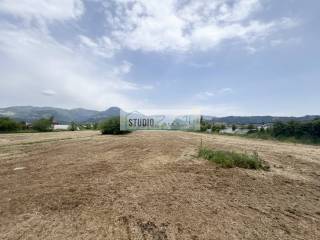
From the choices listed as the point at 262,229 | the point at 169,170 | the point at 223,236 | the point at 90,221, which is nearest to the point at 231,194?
the point at 262,229

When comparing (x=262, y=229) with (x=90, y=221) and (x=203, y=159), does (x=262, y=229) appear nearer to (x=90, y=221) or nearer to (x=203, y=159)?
(x=90, y=221)

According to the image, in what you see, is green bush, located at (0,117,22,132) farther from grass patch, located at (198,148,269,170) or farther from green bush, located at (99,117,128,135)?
grass patch, located at (198,148,269,170)

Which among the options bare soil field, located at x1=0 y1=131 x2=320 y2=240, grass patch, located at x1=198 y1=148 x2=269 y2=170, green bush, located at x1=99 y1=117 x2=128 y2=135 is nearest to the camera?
bare soil field, located at x1=0 y1=131 x2=320 y2=240

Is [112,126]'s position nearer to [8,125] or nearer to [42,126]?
[42,126]

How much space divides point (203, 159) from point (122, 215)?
14.8 ft

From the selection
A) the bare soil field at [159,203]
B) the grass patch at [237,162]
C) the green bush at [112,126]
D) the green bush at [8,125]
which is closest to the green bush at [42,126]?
the green bush at [8,125]

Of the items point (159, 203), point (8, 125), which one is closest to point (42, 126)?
point (8, 125)

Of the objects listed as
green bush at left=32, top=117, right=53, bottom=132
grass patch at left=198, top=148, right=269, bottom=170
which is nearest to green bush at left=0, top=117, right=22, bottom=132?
green bush at left=32, top=117, right=53, bottom=132

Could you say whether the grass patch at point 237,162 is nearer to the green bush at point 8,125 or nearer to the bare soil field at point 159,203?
the bare soil field at point 159,203

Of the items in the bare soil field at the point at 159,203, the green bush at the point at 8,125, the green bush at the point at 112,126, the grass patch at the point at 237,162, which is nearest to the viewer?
the bare soil field at the point at 159,203

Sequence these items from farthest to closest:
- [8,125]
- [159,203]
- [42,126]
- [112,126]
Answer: [42,126]
[8,125]
[112,126]
[159,203]

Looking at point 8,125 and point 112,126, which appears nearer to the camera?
point 112,126

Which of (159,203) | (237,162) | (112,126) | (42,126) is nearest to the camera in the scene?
(159,203)

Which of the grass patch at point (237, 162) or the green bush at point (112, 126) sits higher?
the green bush at point (112, 126)
